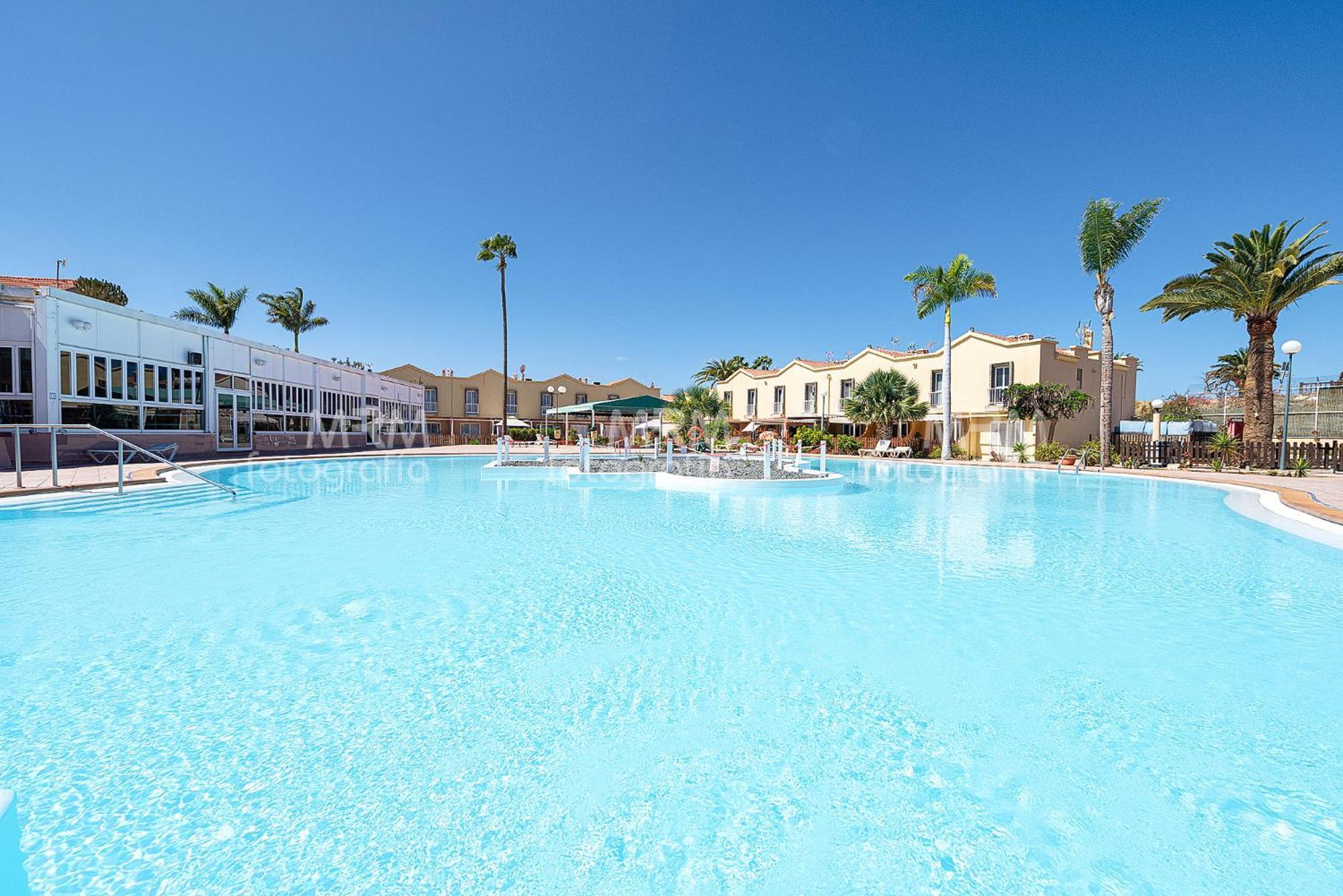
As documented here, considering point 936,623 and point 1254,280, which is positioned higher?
point 1254,280

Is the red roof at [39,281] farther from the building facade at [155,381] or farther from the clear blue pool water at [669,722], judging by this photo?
the clear blue pool water at [669,722]

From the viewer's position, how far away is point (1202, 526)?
10.4 metres

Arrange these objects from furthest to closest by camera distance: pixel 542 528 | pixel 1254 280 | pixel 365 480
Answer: pixel 1254 280, pixel 365 480, pixel 542 528

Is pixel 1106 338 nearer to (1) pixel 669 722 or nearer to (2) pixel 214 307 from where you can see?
(1) pixel 669 722

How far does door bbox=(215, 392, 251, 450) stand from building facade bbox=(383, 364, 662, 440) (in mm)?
21857

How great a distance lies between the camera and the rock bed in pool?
17.0 meters

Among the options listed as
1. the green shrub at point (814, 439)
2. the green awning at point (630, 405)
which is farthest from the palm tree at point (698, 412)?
the green shrub at point (814, 439)

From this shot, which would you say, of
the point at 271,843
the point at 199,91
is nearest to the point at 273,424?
the point at 199,91

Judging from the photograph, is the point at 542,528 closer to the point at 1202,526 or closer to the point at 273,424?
the point at 1202,526

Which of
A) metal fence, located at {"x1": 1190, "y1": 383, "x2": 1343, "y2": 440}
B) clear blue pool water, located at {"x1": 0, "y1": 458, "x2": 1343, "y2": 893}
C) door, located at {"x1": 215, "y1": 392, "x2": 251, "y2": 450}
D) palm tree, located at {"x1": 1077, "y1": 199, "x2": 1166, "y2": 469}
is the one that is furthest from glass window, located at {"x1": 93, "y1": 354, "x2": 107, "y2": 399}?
metal fence, located at {"x1": 1190, "y1": 383, "x2": 1343, "y2": 440}

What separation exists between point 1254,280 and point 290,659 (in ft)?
103

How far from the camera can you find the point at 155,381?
20.0 metres

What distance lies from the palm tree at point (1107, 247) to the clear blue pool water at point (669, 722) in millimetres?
18792

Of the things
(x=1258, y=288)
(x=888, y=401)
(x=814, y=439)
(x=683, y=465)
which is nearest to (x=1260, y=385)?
(x=1258, y=288)
